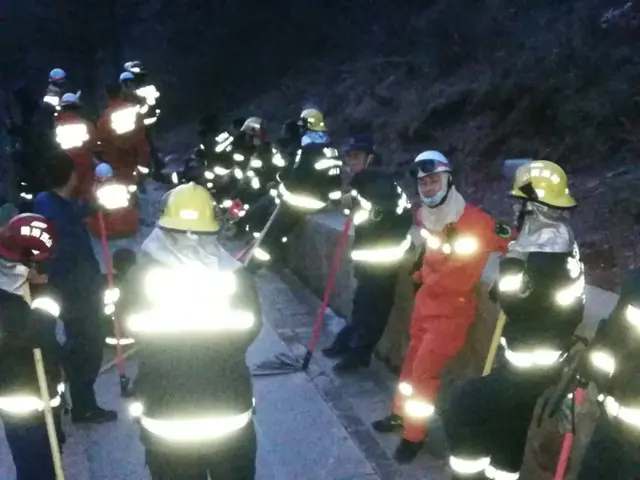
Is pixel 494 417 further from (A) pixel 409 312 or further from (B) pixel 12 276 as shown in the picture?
(B) pixel 12 276

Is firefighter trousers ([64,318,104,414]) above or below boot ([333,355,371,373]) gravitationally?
above

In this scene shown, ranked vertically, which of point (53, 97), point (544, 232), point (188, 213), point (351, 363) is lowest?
point (351, 363)

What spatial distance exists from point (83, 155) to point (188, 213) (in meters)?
4.42

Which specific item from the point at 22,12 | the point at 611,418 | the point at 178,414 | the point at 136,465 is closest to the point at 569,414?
the point at 611,418

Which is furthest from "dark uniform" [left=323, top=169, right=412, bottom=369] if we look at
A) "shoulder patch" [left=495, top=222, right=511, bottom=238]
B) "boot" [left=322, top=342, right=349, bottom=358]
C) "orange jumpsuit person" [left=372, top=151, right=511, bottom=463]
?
"shoulder patch" [left=495, top=222, right=511, bottom=238]

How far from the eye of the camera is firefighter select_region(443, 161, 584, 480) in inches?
141

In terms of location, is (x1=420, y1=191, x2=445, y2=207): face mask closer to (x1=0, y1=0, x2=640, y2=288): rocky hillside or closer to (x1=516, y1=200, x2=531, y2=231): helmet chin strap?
(x1=516, y1=200, x2=531, y2=231): helmet chin strap

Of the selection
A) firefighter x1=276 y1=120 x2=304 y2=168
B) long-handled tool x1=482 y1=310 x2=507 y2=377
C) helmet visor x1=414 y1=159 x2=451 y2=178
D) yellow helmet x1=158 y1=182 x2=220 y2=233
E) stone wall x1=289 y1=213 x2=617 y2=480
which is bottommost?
stone wall x1=289 y1=213 x2=617 y2=480

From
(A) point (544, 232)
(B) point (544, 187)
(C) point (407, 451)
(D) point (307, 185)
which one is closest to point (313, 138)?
(D) point (307, 185)

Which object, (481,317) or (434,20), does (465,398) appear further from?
(434,20)

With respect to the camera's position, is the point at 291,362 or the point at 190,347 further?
the point at 291,362

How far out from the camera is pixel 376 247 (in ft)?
18.1

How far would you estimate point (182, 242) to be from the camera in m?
3.12

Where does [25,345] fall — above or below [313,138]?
below
